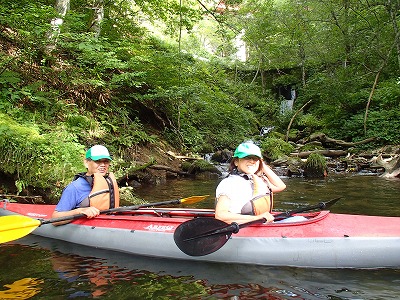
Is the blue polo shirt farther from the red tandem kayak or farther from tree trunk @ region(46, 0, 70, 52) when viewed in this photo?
tree trunk @ region(46, 0, 70, 52)

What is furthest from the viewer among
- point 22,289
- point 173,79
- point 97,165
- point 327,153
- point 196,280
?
point 327,153

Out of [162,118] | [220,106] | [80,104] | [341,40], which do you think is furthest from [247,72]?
[80,104]

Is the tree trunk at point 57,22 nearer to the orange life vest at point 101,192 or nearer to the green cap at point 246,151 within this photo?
the orange life vest at point 101,192

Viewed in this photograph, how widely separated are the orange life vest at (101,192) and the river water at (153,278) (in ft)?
1.67

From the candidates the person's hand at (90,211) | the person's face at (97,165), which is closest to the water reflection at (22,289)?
the person's hand at (90,211)

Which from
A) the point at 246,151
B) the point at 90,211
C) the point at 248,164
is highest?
the point at 246,151

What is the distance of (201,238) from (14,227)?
1869mm

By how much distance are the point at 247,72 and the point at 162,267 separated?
19.7 metres

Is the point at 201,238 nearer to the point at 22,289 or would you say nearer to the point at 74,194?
the point at 22,289

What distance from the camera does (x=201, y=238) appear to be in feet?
11.1

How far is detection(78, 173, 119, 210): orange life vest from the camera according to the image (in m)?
4.21

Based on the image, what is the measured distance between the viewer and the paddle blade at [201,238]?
3354 mm

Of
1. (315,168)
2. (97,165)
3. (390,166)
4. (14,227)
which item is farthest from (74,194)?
(390,166)

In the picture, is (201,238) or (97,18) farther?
(97,18)
